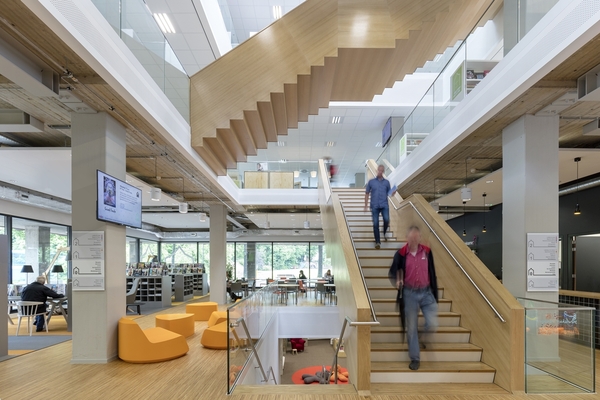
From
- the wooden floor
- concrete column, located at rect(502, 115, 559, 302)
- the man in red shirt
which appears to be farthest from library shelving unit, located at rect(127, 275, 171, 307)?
concrete column, located at rect(502, 115, 559, 302)

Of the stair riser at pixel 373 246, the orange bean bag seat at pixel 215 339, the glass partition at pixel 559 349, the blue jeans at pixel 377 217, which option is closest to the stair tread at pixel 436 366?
the glass partition at pixel 559 349

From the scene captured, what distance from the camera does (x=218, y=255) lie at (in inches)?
608

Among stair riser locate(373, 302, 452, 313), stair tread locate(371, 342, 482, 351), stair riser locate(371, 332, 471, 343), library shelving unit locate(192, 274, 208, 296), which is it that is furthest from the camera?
library shelving unit locate(192, 274, 208, 296)

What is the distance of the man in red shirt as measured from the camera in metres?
5.21

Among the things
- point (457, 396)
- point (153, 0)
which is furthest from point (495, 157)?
point (153, 0)

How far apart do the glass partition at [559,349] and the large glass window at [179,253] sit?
2464 cm

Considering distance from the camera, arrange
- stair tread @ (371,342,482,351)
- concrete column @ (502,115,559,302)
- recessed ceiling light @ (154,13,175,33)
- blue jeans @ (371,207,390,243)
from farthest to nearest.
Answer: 1. recessed ceiling light @ (154,13,175,33)
2. blue jeans @ (371,207,390,243)
3. concrete column @ (502,115,559,302)
4. stair tread @ (371,342,482,351)

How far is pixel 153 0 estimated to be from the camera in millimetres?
9391

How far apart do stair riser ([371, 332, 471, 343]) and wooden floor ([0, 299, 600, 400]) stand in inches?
32.5

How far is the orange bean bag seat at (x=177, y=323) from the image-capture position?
26.9ft

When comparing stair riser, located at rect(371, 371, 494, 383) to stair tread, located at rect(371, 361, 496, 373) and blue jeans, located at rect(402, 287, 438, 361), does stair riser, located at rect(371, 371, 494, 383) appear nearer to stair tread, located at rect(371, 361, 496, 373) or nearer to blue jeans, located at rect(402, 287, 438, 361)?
stair tread, located at rect(371, 361, 496, 373)

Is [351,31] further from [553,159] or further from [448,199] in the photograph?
[448,199]

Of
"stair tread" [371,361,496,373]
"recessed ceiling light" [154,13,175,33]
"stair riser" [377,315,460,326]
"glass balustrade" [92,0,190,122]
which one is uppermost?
"recessed ceiling light" [154,13,175,33]

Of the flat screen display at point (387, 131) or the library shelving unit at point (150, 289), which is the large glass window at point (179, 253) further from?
the flat screen display at point (387, 131)
